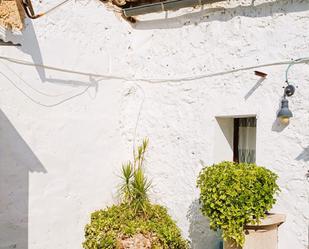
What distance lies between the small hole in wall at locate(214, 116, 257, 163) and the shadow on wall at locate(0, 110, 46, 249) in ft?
7.77

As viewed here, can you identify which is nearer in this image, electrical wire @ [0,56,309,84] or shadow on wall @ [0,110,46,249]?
electrical wire @ [0,56,309,84]

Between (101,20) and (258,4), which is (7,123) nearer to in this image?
(101,20)

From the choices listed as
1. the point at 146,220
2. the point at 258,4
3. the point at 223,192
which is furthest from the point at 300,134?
the point at 146,220

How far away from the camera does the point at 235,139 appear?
601 cm

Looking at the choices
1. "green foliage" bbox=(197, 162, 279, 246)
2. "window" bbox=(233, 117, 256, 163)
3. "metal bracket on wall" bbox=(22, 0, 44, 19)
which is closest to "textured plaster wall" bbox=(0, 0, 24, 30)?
"metal bracket on wall" bbox=(22, 0, 44, 19)

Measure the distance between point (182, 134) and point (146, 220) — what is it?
49.1 inches

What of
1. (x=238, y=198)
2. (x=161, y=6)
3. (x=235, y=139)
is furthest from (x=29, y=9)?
(x=238, y=198)

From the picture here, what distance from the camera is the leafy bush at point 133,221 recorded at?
5.42 m

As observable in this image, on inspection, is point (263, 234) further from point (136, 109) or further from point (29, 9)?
point (29, 9)

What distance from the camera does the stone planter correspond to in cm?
475

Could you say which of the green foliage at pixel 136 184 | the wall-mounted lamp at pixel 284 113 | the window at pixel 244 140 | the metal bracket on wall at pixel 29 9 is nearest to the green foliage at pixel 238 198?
the wall-mounted lamp at pixel 284 113

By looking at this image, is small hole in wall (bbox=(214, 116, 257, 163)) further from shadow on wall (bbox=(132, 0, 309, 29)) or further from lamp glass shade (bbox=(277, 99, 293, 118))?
shadow on wall (bbox=(132, 0, 309, 29))

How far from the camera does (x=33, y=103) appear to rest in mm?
5641

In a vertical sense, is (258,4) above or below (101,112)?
above
